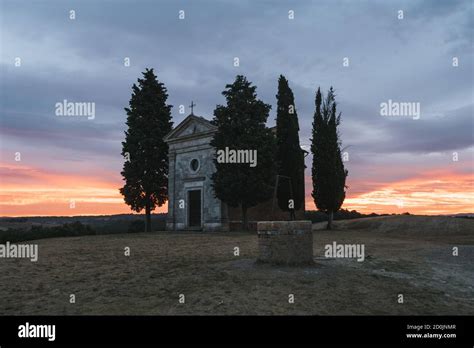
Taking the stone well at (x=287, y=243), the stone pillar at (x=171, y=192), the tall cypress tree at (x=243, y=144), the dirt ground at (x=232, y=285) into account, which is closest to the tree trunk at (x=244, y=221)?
the tall cypress tree at (x=243, y=144)

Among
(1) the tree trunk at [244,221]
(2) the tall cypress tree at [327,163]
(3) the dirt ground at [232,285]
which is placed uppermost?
(2) the tall cypress tree at [327,163]

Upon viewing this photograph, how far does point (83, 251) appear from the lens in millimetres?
15242

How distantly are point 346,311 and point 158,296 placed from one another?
3.67 metres

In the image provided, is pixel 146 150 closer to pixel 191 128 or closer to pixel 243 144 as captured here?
pixel 191 128

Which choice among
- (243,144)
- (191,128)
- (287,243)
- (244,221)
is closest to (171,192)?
(191,128)

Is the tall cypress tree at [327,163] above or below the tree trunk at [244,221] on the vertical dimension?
above

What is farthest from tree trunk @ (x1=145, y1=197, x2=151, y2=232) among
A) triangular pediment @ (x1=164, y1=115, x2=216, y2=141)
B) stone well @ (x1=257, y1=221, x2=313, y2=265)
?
stone well @ (x1=257, y1=221, x2=313, y2=265)

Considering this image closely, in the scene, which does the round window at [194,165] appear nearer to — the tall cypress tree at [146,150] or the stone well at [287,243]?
the tall cypress tree at [146,150]

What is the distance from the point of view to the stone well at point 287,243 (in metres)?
9.91

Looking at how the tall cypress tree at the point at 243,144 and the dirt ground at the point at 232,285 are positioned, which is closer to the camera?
the dirt ground at the point at 232,285

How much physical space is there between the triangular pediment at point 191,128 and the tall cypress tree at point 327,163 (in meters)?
7.71

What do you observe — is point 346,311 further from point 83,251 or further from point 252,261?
point 83,251

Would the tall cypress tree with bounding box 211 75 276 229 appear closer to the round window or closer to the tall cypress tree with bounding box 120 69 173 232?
the round window
